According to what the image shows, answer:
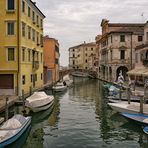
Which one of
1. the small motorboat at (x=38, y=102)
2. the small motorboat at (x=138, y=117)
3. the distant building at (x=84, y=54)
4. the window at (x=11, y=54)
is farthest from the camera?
the distant building at (x=84, y=54)

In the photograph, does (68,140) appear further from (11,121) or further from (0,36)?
(0,36)

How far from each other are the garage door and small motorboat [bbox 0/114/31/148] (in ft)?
40.7

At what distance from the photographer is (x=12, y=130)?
14.6 m

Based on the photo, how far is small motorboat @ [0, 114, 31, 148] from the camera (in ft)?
44.1

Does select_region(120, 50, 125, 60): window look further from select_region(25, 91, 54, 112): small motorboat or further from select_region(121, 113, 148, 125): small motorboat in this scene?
select_region(121, 113, 148, 125): small motorboat

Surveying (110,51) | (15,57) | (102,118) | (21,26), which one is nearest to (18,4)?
(21,26)

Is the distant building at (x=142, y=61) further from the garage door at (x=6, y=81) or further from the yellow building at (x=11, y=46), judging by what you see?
the garage door at (x=6, y=81)

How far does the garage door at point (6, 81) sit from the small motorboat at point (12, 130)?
12.4m

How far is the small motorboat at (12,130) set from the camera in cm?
1344

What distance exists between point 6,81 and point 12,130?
1454cm

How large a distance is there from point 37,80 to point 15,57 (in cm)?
980

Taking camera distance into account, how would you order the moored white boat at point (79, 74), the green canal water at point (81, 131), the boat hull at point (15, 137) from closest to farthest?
the boat hull at point (15, 137)
the green canal water at point (81, 131)
the moored white boat at point (79, 74)

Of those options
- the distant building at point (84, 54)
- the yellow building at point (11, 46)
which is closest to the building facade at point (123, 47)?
the yellow building at point (11, 46)

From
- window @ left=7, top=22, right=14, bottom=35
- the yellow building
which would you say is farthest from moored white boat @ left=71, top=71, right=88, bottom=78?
window @ left=7, top=22, right=14, bottom=35
